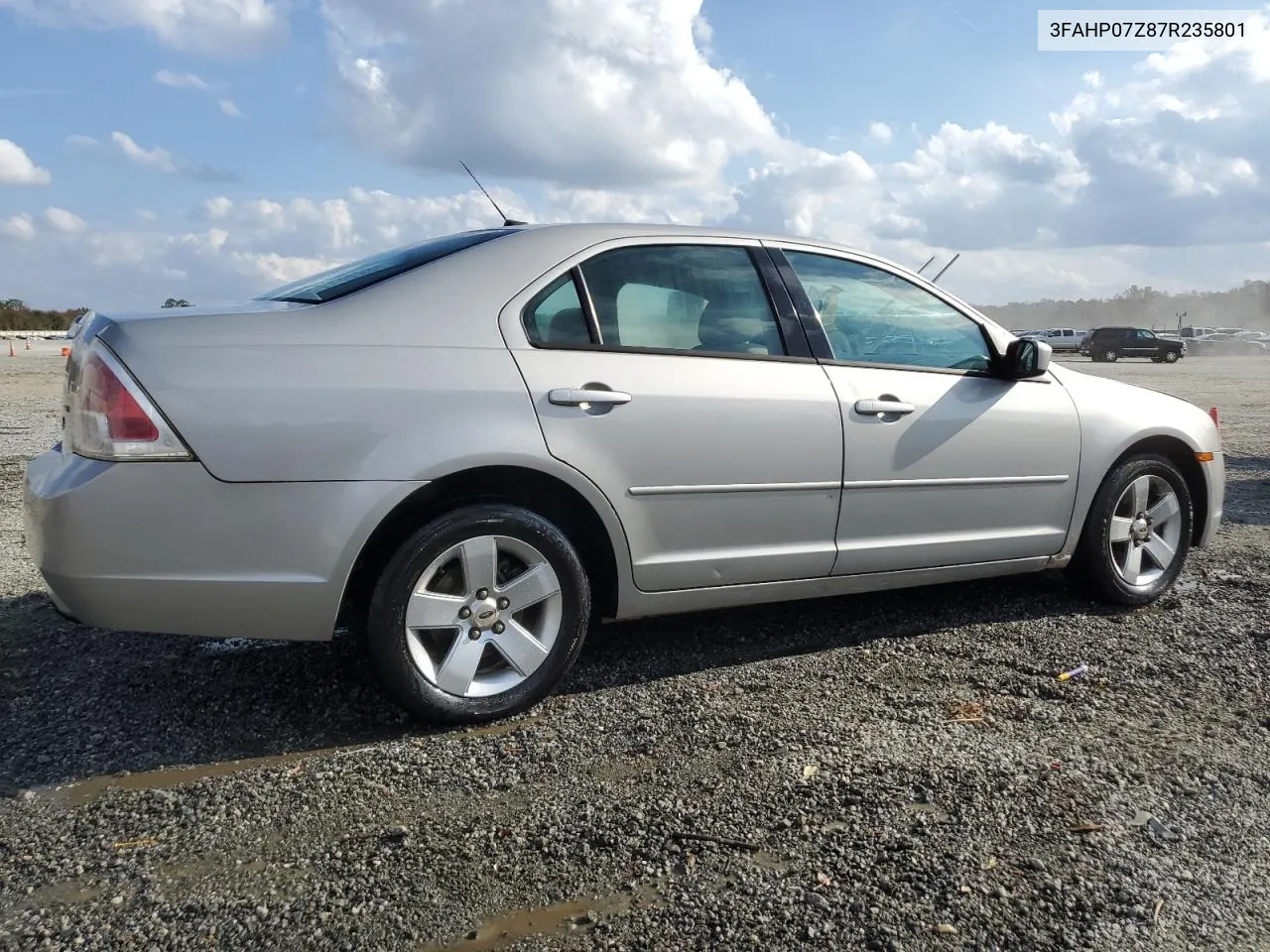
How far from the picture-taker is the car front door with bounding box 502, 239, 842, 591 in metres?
3.30

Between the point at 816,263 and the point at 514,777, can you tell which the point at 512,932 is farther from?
the point at 816,263

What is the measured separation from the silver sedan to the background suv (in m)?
40.2

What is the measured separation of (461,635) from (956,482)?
212 cm

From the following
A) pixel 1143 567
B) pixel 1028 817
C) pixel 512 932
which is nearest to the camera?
pixel 512 932

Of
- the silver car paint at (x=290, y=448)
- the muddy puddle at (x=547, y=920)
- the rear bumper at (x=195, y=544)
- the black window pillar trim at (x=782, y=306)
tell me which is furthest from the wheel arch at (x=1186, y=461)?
the rear bumper at (x=195, y=544)

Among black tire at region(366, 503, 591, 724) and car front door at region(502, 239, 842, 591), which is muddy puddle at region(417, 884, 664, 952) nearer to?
Result: black tire at region(366, 503, 591, 724)

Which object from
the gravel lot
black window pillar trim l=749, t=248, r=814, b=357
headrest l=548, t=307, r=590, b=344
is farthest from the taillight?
Answer: black window pillar trim l=749, t=248, r=814, b=357

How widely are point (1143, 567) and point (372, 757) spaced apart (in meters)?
3.66

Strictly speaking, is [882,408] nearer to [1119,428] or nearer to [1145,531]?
[1119,428]

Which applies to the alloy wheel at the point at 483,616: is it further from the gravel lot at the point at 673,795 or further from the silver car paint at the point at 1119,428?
the silver car paint at the point at 1119,428

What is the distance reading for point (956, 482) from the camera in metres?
4.02

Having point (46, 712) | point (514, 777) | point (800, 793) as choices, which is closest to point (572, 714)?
point (514, 777)

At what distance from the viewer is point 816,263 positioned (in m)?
4.02

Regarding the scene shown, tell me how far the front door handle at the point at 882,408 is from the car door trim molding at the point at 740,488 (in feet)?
0.99
